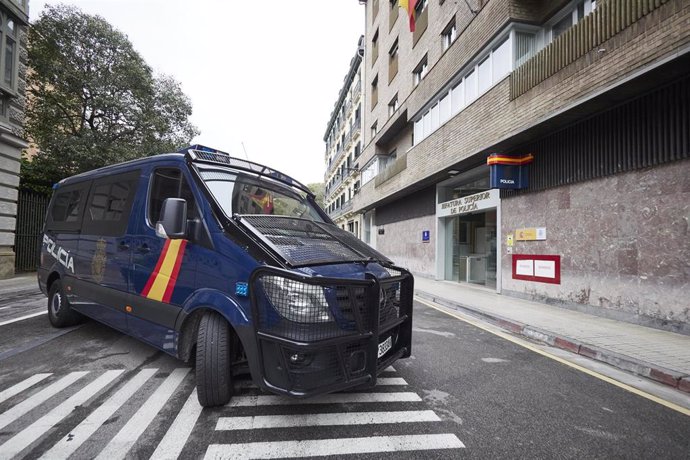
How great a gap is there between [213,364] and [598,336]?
19.7 ft

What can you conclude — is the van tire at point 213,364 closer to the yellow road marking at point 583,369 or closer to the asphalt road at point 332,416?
the asphalt road at point 332,416

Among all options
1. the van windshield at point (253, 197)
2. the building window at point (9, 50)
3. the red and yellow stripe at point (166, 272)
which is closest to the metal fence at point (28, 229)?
the building window at point (9, 50)

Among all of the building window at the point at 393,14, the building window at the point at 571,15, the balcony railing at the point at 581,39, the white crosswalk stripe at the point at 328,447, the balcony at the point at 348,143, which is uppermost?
the building window at the point at 393,14

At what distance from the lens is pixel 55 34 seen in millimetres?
13586

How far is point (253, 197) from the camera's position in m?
3.53

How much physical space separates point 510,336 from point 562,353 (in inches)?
36.7

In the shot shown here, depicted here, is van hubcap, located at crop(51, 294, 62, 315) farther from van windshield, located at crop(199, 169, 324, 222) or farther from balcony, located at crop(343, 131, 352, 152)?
balcony, located at crop(343, 131, 352, 152)

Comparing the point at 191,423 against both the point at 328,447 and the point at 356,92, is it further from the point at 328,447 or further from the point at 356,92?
the point at 356,92

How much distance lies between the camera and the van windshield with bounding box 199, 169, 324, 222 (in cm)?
319

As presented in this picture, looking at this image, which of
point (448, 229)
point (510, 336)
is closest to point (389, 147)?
point (448, 229)

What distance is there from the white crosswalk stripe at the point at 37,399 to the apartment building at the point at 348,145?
24.4 meters

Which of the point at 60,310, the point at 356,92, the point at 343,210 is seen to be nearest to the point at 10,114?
the point at 60,310

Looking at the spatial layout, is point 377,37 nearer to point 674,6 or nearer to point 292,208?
point 674,6

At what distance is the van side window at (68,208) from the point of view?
4.77m
